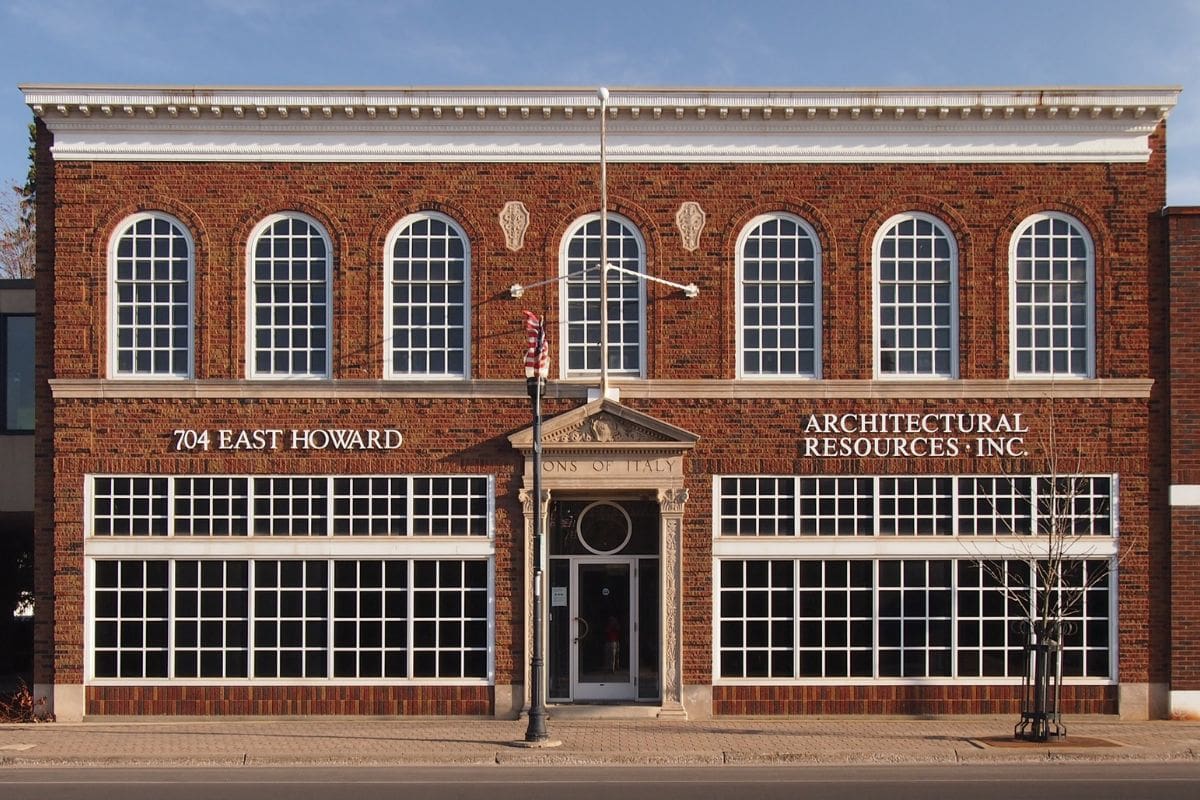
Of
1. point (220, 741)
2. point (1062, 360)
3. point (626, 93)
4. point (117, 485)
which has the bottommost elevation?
point (220, 741)

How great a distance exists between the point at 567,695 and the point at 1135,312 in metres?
10.6

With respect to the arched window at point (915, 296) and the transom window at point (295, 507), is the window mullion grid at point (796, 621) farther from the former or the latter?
the transom window at point (295, 507)

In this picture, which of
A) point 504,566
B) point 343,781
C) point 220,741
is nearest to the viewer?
point 343,781

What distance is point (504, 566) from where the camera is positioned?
20031mm

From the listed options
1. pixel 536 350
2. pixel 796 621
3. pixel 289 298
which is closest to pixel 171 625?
pixel 289 298

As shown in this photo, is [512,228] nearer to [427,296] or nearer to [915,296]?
[427,296]

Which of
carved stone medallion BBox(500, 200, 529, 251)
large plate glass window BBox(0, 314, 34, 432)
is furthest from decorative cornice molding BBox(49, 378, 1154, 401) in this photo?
large plate glass window BBox(0, 314, 34, 432)

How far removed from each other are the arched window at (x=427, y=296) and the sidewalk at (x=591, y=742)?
5513mm

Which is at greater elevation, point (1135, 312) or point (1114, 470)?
point (1135, 312)

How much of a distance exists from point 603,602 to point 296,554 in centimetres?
481

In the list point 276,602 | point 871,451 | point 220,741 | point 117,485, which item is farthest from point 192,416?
point 871,451

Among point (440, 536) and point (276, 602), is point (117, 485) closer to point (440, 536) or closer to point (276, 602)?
point (276, 602)

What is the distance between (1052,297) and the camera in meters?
20.4

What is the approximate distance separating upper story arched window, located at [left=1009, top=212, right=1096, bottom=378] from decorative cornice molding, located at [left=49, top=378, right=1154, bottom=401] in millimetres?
352
